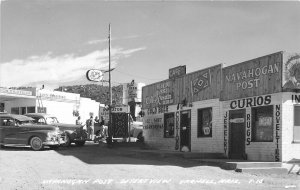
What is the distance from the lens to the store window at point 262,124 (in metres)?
15.6

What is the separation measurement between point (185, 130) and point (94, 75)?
35.7ft

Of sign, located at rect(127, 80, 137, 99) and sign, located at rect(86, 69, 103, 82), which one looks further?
sign, located at rect(127, 80, 137, 99)

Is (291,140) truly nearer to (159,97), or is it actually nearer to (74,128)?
(159,97)

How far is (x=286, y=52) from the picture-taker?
14961 millimetres

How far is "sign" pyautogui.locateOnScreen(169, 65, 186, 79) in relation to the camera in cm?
2202

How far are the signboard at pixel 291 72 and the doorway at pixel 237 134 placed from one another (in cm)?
237

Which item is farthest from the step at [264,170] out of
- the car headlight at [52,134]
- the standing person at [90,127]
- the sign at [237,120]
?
the standing person at [90,127]

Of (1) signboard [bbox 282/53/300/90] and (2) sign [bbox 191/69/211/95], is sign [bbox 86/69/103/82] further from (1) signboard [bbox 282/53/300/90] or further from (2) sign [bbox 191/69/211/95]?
(1) signboard [bbox 282/53/300/90]

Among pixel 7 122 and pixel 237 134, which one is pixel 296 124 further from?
pixel 7 122

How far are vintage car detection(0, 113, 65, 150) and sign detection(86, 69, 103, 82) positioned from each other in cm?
934

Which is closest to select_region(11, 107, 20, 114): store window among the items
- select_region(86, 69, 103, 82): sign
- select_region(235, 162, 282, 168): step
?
select_region(86, 69, 103, 82): sign

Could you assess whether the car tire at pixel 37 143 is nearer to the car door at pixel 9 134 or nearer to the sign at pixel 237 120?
the car door at pixel 9 134

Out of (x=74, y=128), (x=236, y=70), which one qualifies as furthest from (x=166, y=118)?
(x=236, y=70)

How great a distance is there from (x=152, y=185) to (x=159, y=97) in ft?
44.1
